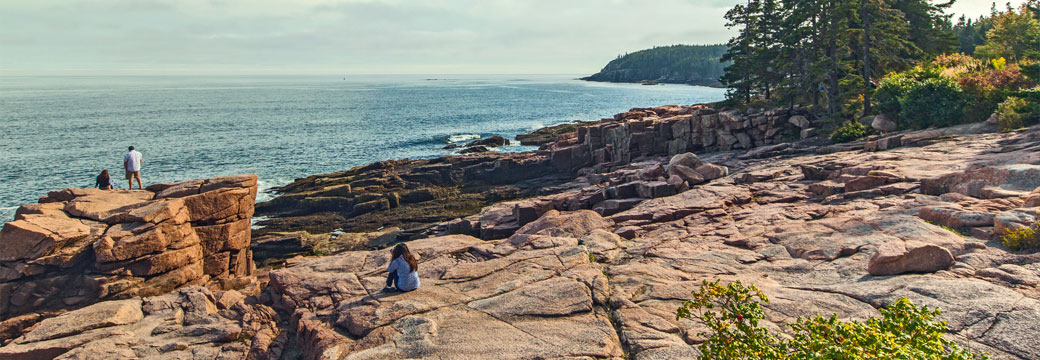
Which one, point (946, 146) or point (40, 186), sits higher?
point (946, 146)

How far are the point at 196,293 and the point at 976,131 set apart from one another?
1234 inches

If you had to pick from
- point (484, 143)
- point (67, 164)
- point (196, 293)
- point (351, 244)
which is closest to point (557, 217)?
point (196, 293)

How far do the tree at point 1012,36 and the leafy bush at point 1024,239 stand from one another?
3928 cm

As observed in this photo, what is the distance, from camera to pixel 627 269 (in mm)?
13758

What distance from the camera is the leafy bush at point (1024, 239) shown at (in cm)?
1116

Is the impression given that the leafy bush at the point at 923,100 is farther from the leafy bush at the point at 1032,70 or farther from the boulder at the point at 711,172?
the boulder at the point at 711,172

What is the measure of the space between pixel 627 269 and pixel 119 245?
1509 centimetres

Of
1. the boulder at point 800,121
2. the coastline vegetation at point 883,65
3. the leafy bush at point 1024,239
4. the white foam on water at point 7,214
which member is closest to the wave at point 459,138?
the coastline vegetation at point 883,65

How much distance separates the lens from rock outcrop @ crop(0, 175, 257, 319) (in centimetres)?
1614

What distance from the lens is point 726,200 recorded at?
20.8m

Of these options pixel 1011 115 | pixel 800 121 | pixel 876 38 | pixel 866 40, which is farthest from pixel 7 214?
pixel 876 38

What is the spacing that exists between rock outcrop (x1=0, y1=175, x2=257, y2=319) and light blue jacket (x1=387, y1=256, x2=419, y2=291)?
8.94 meters

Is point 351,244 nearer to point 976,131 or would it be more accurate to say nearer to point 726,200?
point 726,200

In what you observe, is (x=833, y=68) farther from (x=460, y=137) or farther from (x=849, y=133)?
(x=460, y=137)
